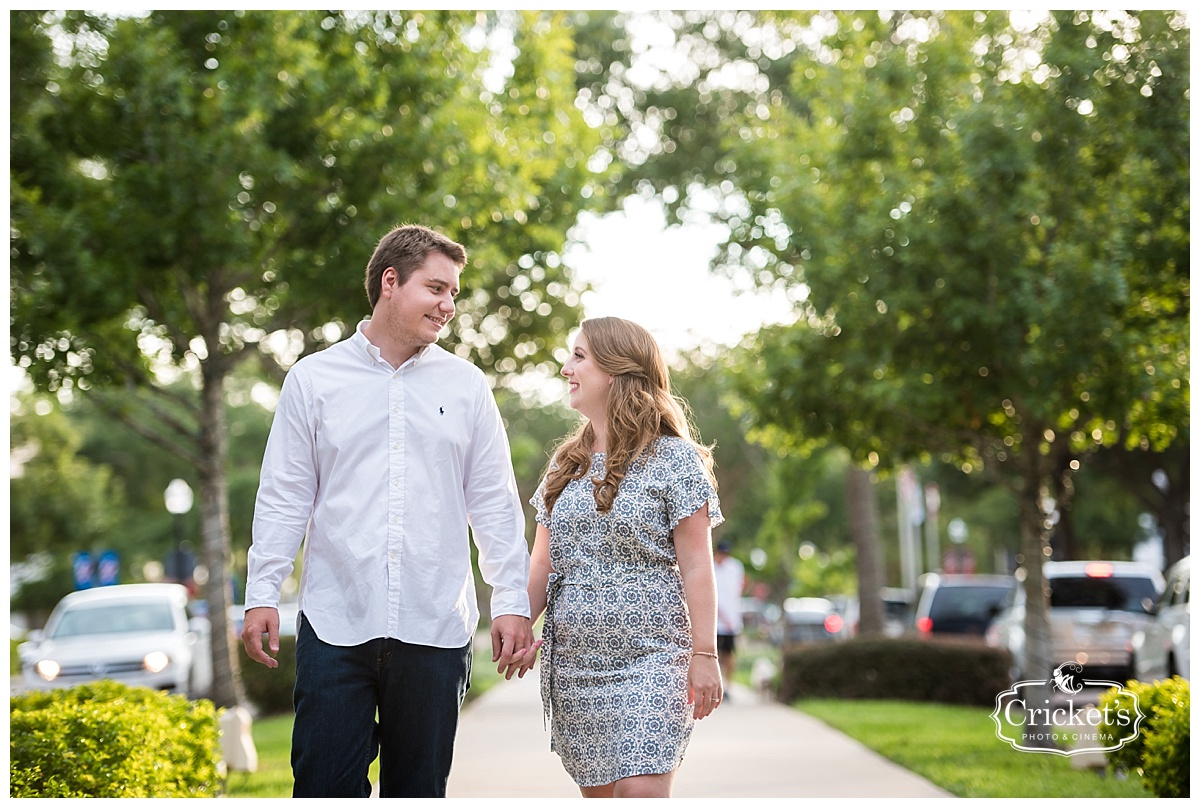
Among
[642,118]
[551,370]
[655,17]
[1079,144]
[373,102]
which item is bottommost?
[551,370]

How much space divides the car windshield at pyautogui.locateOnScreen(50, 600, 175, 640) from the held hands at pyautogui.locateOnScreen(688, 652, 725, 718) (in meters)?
14.8

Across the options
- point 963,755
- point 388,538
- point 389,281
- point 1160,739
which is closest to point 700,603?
point 388,538

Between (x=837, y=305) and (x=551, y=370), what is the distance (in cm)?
453

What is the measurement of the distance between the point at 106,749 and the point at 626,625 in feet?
9.61

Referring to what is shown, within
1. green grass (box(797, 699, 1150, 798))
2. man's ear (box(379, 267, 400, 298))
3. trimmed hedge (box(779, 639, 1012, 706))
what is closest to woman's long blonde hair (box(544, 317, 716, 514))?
man's ear (box(379, 267, 400, 298))

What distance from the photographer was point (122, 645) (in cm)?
1680

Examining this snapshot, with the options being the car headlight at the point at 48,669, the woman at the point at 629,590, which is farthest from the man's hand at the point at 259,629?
the car headlight at the point at 48,669

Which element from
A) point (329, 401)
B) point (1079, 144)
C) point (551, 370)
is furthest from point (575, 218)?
point (329, 401)

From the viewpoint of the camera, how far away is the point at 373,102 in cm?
1139

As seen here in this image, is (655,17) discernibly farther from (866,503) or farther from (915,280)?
(915,280)

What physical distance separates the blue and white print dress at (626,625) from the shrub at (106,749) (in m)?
2.52

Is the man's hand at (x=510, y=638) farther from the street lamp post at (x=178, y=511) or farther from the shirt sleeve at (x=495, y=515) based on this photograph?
the street lamp post at (x=178, y=511)

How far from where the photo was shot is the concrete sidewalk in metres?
8.55

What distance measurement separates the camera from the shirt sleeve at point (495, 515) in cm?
418
